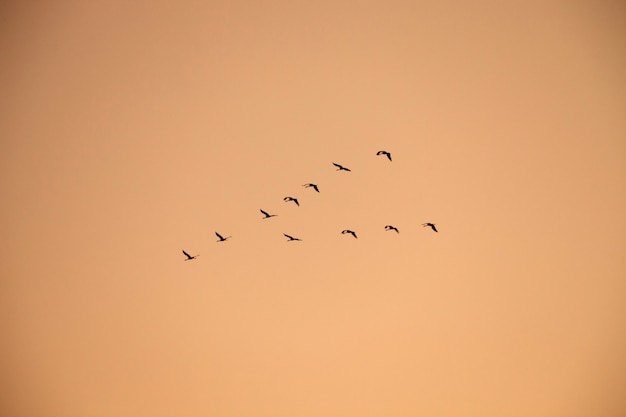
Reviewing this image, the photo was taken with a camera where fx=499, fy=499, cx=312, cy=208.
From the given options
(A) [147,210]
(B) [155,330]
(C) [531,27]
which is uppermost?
(C) [531,27]

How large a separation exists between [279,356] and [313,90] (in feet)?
7.29

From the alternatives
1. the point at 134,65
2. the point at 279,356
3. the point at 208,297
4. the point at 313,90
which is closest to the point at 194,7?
the point at 134,65

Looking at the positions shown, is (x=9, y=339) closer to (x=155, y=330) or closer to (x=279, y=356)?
(x=155, y=330)

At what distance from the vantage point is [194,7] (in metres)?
4.08

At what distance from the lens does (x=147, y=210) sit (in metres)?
4.16

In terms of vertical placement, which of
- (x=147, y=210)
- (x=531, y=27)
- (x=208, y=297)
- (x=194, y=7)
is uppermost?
(x=531, y=27)

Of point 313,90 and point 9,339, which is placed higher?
point 313,90

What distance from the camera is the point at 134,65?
4117 millimetres

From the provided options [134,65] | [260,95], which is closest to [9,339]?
[134,65]

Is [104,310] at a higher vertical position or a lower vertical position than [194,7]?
lower

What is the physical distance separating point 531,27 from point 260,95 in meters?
2.24

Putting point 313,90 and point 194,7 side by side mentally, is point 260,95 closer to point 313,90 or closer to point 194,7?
point 313,90

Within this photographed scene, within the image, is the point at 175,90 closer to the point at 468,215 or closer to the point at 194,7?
the point at 194,7

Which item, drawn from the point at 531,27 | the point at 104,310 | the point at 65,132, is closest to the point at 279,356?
the point at 104,310
